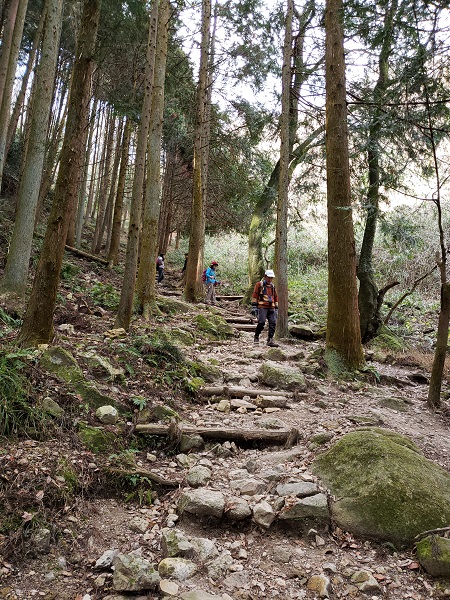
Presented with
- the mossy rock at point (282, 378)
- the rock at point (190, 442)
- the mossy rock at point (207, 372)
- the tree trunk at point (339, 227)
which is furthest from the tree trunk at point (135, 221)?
the tree trunk at point (339, 227)

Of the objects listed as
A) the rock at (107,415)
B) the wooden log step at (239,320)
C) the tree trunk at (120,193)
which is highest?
the tree trunk at (120,193)

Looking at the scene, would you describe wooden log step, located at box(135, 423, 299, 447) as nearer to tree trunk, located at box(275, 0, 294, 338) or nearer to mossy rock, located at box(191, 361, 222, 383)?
mossy rock, located at box(191, 361, 222, 383)

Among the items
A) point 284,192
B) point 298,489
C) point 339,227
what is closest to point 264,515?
point 298,489

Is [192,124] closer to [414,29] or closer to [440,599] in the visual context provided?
[414,29]

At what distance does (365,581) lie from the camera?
8.84 ft

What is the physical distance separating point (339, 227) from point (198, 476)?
5.53 metres

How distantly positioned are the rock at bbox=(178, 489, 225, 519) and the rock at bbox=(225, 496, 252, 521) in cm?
6

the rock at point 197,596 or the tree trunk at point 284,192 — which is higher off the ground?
the tree trunk at point 284,192

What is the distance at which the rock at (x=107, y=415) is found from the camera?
442cm

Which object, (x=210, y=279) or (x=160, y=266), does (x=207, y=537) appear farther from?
(x=160, y=266)

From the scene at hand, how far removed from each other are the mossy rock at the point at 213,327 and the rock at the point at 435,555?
7.50 meters

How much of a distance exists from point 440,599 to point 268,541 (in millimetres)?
1201

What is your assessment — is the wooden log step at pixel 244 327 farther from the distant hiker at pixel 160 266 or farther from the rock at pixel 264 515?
the rock at pixel 264 515

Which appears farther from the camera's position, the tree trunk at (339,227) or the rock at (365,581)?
the tree trunk at (339,227)
